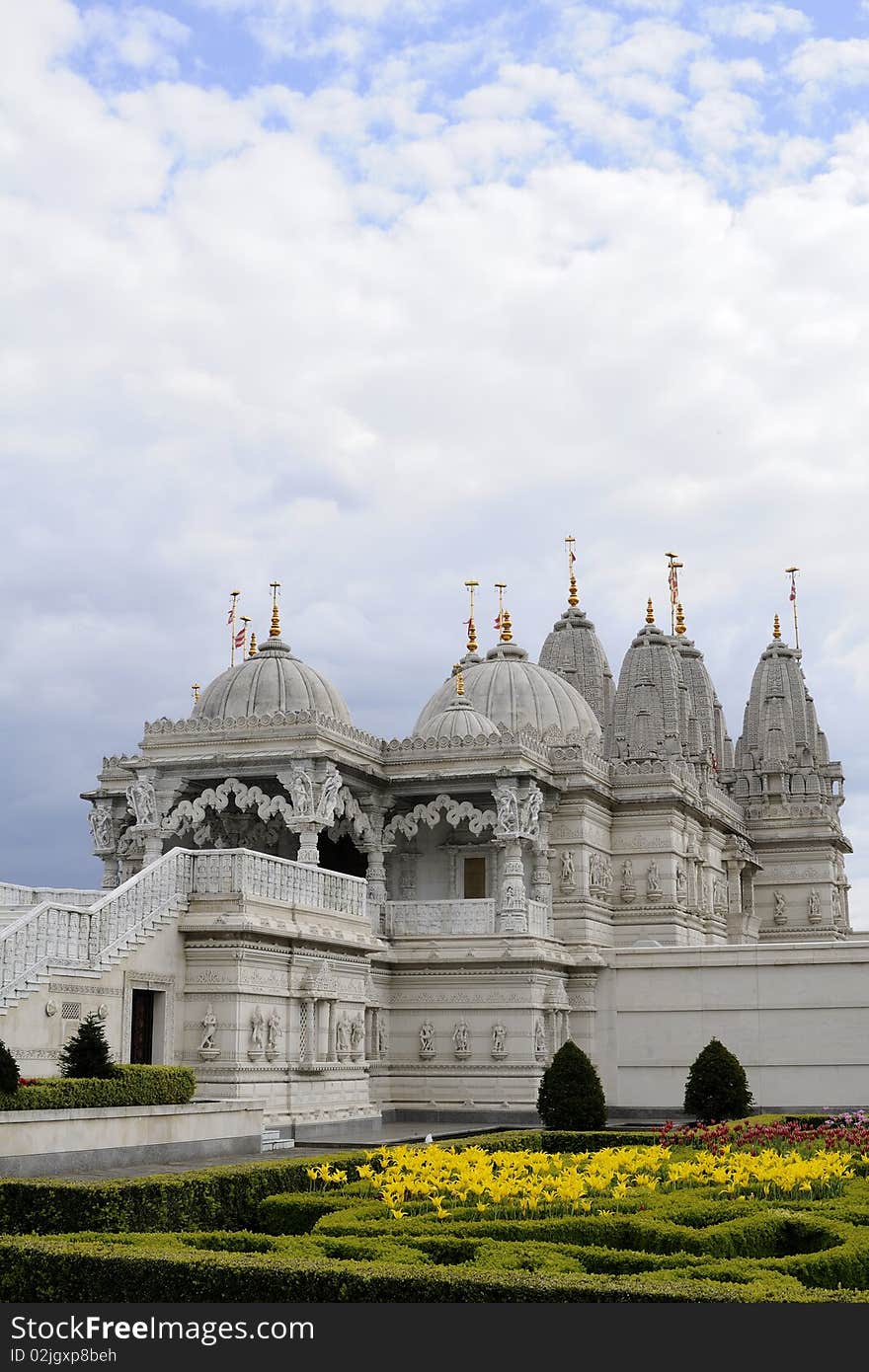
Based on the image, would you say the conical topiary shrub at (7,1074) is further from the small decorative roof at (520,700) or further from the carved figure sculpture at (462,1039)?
the small decorative roof at (520,700)

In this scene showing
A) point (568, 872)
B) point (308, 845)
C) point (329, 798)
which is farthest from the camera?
point (568, 872)

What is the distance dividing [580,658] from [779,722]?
10.4 meters

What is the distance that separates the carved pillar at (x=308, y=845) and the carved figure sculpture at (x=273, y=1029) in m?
5.19

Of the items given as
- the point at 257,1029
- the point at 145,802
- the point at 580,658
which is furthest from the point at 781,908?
the point at 257,1029

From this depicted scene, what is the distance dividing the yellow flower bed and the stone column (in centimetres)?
1801

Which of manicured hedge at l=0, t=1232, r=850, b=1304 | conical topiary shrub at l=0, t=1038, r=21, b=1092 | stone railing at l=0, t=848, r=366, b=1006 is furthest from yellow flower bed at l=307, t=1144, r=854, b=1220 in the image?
Result: stone railing at l=0, t=848, r=366, b=1006

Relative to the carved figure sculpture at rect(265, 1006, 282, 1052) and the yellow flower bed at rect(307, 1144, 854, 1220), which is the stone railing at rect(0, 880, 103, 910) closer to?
the carved figure sculpture at rect(265, 1006, 282, 1052)

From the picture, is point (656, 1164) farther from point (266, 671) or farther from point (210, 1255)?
point (266, 671)

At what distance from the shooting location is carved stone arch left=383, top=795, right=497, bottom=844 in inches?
1460

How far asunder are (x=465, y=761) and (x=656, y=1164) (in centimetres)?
2093

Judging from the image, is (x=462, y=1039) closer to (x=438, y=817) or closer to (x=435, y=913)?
(x=435, y=913)

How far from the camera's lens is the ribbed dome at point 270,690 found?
38.0 metres

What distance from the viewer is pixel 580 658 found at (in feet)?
171

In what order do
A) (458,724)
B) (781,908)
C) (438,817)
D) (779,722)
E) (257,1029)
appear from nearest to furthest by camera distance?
1. (257,1029)
2. (438,817)
3. (458,724)
4. (781,908)
5. (779,722)
